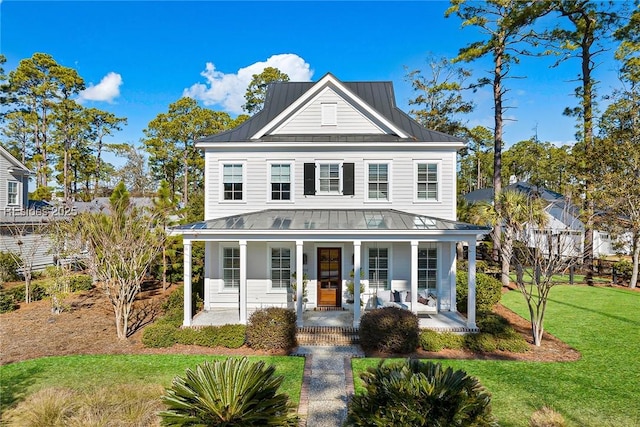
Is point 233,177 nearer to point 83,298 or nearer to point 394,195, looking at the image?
point 394,195

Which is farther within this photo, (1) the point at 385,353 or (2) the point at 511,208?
(2) the point at 511,208

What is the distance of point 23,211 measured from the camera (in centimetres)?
2458

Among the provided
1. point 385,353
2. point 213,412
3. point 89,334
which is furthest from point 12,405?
point 385,353

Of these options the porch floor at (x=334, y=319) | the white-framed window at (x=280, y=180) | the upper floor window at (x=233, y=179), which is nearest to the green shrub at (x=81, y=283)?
the porch floor at (x=334, y=319)

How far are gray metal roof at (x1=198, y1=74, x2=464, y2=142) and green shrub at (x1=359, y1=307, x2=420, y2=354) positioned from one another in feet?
24.4

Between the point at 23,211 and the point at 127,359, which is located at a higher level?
the point at 23,211

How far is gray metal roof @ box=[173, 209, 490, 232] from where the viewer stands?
11805 millimetres

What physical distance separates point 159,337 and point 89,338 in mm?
2676

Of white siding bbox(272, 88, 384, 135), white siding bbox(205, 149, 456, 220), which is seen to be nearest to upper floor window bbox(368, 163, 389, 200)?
white siding bbox(205, 149, 456, 220)

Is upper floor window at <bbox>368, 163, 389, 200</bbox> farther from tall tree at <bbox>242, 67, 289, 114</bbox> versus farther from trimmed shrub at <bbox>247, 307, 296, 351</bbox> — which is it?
tall tree at <bbox>242, 67, 289, 114</bbox>

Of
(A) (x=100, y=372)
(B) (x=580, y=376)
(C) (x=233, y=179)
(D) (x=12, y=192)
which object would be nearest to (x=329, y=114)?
(C) (x=233, y=179)

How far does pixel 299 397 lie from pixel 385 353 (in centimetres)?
353

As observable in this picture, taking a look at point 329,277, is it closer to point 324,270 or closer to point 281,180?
point 324,270

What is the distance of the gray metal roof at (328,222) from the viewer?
11.8 m
